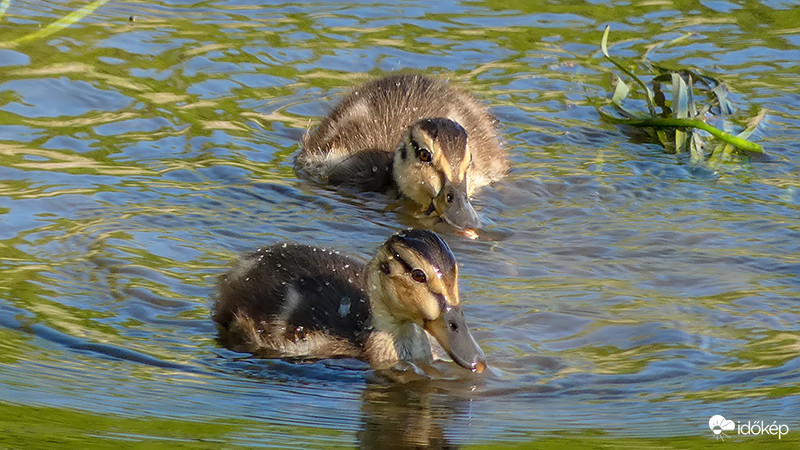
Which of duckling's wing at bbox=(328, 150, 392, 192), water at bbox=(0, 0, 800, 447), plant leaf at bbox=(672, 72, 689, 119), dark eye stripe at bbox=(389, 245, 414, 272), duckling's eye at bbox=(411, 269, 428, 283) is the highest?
plant leaf at bbox=(672, 72, 689, 119)

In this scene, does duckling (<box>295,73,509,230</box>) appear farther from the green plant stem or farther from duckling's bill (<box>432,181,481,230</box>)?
the green plant stem

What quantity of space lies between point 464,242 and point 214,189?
1.26 m

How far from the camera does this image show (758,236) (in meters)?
5.96

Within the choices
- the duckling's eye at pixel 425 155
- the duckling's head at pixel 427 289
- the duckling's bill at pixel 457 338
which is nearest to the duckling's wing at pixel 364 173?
the duckling's eye at pixel 425 155

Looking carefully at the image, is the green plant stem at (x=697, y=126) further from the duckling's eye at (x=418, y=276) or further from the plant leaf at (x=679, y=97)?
the duckling's eye at (x=418, y=276)

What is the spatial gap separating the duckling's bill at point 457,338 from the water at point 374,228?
91mm

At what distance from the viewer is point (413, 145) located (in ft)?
22.4

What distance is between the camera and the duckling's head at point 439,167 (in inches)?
260

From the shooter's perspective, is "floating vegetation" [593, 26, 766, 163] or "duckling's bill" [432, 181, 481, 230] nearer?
"duckling's bill" [432, 181, 481, 230]

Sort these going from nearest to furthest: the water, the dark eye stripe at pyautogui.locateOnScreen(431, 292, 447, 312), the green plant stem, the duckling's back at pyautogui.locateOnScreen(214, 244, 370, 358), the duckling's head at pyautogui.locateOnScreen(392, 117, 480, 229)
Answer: the water, the dark eye stripe at pyautogui.locateOnScreen(431, 292, 447, 312), the duckling's back at pyautogui.locateOnScreen(214, 244, 370, 358), the duckling's head at pyautogui.locateOnScreen(392, 117, 480, 229), the green plant stem

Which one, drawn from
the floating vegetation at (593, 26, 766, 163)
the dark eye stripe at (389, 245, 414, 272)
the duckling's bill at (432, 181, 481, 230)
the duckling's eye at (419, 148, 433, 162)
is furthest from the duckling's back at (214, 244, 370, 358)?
the floating vegetation at (593, 26, 766, 163)

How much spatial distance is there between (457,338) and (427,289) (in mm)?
215

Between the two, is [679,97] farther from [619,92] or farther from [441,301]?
[441,301]

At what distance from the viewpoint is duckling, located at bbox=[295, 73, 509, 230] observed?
6.65m
